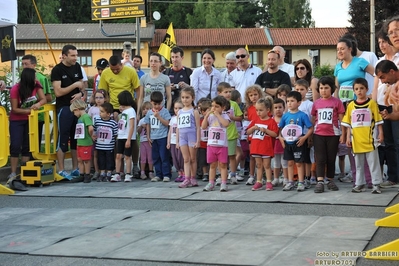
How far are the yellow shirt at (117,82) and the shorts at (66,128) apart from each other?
2.55 ft

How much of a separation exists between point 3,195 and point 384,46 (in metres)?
6.19

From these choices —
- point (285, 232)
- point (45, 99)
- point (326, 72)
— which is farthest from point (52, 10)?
point (285, 232)

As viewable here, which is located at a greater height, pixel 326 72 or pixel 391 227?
pixel 326 72

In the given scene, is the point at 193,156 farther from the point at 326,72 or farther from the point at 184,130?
the point at 326,72

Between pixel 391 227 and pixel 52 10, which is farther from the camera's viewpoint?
pixel 52 10

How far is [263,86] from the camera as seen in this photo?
12.1 m

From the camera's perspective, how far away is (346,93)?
10.9 meters

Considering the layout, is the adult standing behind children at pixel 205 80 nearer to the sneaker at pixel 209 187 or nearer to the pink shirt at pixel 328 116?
the sneaker at pixel 209 187

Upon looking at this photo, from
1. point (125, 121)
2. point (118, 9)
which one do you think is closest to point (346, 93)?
point (125, 121)

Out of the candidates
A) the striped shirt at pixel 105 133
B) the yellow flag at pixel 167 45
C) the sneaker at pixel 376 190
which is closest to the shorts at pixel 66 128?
the striped shirt at pixel 105 133

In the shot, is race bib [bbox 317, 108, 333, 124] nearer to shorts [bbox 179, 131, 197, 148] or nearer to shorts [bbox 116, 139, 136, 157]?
shorts [bbox 179, 131, 197, 148]

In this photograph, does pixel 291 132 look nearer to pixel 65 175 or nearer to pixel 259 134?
pixel 259 134

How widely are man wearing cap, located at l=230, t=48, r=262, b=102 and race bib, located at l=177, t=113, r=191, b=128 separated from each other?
1.51 metres

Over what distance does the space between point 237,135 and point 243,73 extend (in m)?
1.55
